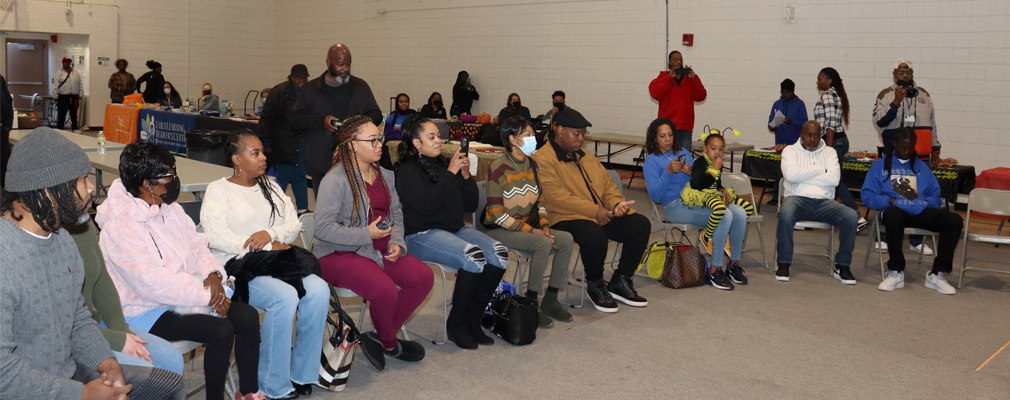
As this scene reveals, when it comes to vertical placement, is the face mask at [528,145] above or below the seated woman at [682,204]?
above

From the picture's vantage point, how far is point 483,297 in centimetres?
415

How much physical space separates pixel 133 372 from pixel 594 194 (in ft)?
10.2

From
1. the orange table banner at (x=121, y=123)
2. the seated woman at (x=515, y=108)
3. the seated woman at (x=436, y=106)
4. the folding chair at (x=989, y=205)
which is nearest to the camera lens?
the folding chair at (x=989, y=205)

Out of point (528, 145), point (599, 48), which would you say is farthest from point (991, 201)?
point (599, 48)

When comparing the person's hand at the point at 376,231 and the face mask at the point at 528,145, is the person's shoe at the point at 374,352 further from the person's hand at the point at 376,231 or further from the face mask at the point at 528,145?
the face mask at the point at 528,145

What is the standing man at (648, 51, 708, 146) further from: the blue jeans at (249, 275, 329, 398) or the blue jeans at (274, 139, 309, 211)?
the blue jeans at (249, 275, 329, 398)

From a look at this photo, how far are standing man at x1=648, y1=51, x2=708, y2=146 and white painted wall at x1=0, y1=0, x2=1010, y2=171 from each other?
1448mm

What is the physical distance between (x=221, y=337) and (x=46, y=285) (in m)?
0.85

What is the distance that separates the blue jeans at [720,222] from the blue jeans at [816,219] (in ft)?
1.21

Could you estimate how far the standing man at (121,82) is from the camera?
14992 millimetres

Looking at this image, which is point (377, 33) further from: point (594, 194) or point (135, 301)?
point (135, 301)

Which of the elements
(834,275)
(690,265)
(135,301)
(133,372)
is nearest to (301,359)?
(135,301)

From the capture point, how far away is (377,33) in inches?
602

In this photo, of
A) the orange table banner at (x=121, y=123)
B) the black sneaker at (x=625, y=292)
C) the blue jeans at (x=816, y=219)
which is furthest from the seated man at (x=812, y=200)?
the orange table banner at (x=121, y=123)
